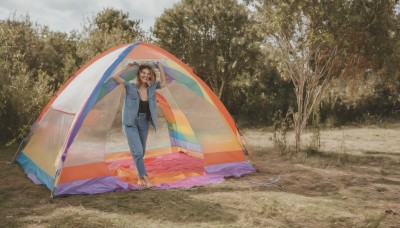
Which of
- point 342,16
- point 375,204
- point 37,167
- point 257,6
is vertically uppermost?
point 257,6

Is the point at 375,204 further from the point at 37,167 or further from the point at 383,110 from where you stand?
the point at 383,110

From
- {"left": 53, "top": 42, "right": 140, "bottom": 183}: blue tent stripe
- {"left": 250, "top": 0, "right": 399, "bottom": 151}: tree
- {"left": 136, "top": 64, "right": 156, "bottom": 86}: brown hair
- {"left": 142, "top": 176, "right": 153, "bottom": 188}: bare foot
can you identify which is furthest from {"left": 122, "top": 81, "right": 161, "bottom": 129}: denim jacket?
{"left": 250, "top": 0, "right": 399, "bottom": 151}: tree

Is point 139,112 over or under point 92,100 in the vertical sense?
under

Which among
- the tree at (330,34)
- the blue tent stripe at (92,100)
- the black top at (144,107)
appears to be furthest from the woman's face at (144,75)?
the tree at (330,34)

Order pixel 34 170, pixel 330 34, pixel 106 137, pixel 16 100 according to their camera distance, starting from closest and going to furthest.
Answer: pixel 34 170, pixel 106 137, pixel 330 34, pixel 16 100

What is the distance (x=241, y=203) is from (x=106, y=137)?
8.00 ft

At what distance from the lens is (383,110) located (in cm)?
1497

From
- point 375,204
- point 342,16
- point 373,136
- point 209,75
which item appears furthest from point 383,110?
point 375,204

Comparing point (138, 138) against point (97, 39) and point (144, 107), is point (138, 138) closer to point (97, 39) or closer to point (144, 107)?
point (144, 107)

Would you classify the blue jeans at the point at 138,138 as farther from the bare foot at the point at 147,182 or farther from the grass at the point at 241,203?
the grass at the point at 241,203

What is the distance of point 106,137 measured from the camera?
5.80 metres

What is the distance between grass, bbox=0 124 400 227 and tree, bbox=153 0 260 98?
8762 millimetres

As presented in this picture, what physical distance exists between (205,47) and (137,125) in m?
9.86

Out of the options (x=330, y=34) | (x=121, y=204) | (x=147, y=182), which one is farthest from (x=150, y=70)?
(x=330, y=34)
